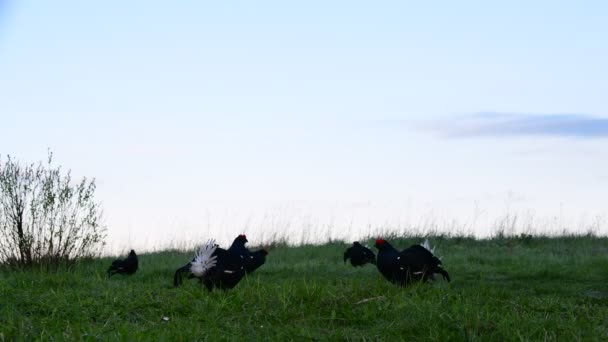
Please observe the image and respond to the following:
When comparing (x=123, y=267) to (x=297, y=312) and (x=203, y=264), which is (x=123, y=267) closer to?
(x=203, y=264)

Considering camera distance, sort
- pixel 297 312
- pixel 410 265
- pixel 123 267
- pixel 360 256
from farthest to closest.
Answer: pixel 360 256
pixel 123 267
pixel 410 265
pixel 297 312

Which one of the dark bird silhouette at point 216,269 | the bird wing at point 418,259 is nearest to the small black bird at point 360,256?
the bird wing at point 418,259

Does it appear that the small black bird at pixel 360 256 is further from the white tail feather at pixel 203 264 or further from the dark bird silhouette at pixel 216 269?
the white tail feather at pixel 203 264

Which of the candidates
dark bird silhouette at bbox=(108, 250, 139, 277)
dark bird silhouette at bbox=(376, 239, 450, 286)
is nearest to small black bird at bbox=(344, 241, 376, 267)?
dark bird silhouette at bbox=(108, 250, 139, 277)

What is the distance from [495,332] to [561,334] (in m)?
0.74

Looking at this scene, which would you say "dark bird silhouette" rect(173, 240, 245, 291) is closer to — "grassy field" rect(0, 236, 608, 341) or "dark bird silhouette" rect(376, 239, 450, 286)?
"grassy field" rect(0, 236, 608, 341)

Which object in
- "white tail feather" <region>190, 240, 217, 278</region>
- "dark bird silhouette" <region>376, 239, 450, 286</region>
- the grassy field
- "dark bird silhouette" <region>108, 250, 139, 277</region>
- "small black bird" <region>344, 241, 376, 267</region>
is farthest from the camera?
"small black bird" <region>344, 241, 376, 267</region>

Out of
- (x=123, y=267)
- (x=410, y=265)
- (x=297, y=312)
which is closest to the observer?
(x=297, y=312)

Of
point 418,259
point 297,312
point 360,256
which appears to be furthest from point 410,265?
point 360,256

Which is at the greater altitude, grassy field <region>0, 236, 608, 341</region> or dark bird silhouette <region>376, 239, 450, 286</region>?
dark bird silhouette <region>376, 239, 450, 286</region>

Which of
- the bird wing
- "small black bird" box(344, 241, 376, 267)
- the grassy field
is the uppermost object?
the bird wing

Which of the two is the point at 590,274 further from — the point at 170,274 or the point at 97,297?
the point at 97,297

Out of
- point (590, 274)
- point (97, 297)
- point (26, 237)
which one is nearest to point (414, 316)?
point (97, 297)

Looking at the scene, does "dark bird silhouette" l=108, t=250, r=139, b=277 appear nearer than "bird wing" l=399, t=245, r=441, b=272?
No
